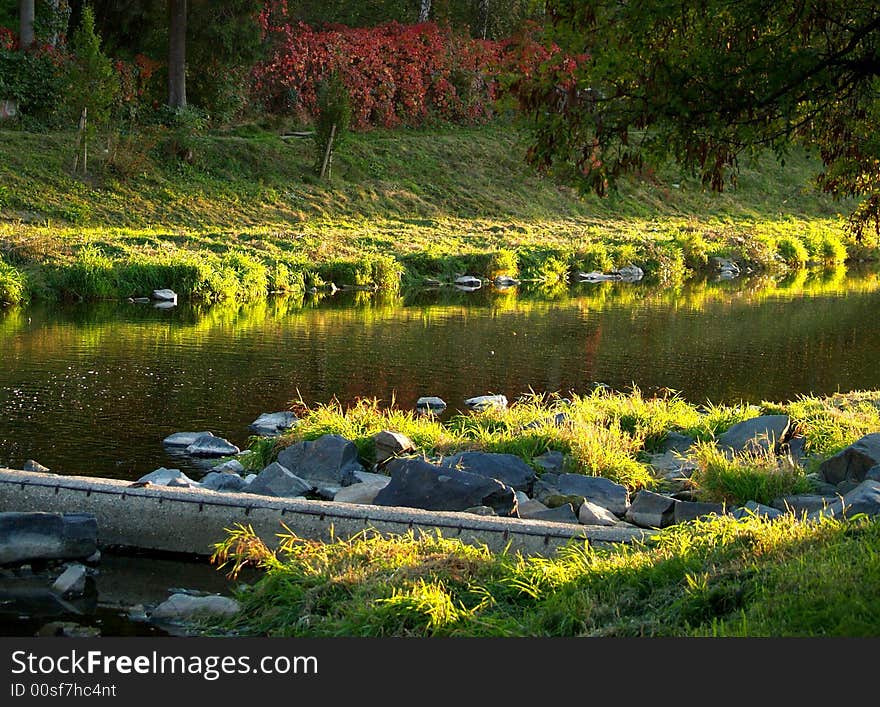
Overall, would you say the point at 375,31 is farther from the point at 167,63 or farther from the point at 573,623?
the point at 573,623

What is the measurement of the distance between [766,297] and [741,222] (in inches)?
859

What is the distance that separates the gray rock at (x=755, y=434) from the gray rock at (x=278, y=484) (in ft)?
13.7

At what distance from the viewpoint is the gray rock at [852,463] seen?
399 inches

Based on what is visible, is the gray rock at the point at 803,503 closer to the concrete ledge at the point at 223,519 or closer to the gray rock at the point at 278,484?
the concrete ledge at the point at 223,519

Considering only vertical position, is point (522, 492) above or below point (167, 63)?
below

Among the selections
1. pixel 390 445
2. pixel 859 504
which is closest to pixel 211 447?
pixel 390 445

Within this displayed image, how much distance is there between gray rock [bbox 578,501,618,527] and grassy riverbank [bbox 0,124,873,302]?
11983 millimetres

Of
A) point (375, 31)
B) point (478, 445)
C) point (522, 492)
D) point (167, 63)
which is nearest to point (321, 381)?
point (478, 445)

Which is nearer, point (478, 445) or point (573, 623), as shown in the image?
point (573, 623)

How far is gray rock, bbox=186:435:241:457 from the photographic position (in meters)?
12.6

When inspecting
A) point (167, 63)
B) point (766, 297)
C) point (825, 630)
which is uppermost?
point (167, 63)

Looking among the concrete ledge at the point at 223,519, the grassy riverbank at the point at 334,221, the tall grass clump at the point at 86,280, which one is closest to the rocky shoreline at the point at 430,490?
the concrete ledge at the point at 223,519

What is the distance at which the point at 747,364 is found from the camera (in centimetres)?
2053

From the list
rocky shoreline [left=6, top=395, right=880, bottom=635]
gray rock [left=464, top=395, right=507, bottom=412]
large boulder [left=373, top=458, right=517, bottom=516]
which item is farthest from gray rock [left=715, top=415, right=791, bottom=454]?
gray rock [left=464, top=395, right=507, bottom=412]
